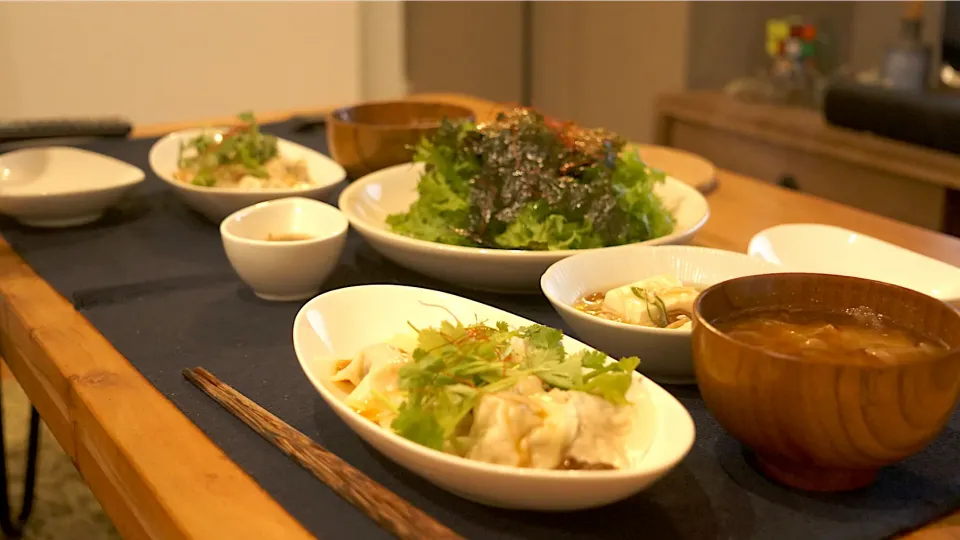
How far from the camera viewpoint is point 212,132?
5.77 feet

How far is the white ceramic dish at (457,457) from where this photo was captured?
2.27ft

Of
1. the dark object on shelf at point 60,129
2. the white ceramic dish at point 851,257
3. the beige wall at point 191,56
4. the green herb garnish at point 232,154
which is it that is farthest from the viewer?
the beige wall at point 191,56

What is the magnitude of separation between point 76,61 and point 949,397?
121 inches

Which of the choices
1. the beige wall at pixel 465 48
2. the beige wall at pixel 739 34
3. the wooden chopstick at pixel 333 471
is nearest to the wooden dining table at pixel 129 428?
the wooden chopstick at pixel 333 471

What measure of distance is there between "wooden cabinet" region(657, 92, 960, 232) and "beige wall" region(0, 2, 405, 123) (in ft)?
4.05

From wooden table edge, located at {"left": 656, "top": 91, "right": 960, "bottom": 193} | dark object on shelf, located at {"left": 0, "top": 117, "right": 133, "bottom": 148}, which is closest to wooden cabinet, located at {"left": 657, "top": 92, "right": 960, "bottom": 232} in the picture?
wooden table edge, located at {"left": 656, "top": 91, "right": 960, "bottom": 193}

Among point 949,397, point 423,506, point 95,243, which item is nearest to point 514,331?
point 423,506

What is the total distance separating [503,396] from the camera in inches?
30.7

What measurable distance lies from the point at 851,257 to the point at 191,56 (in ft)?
8.91

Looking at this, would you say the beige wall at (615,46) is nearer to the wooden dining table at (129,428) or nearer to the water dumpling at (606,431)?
the wooden dining table at (129,428)

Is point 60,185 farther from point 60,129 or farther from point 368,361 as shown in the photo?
point 368,361

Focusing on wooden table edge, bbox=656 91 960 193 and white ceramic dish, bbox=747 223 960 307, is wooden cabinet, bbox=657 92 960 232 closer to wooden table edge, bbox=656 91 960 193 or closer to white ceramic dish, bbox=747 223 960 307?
wooden table edge, bbox=656 91 960 193

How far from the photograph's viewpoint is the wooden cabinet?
8.66ft

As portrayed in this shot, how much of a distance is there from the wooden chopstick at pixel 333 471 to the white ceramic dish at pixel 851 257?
0.69m
